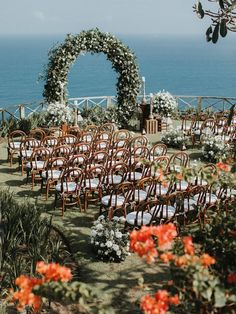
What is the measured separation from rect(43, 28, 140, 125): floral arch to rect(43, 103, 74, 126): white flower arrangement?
1.23m

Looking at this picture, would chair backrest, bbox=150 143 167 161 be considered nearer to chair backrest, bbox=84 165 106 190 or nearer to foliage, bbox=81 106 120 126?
chair backrest, bbox=84 165 106 190

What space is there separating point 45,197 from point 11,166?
103 inches

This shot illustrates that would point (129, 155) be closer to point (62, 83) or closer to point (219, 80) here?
point (62, 83)

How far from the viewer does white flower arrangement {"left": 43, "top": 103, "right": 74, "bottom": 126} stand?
14.6m

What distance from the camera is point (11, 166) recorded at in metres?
11.9

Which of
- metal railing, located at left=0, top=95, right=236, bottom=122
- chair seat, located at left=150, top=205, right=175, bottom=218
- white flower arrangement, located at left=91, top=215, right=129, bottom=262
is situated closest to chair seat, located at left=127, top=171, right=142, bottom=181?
chair seat, located at left=150, top=205, right=175, bottom=218

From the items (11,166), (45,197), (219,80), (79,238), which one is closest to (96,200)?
(45,197)

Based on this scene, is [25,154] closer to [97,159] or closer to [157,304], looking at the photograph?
[97,159]

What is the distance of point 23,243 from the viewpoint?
7102 mm

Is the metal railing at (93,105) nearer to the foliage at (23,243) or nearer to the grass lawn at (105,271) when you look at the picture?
the grass lawn at (105,271)

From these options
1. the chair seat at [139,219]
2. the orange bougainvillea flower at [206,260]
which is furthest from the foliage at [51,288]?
the chair seat at [139,219]

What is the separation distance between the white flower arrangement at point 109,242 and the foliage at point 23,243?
0.51 meters

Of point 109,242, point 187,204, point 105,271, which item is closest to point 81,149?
point 187,204

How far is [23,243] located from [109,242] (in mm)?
1333
